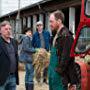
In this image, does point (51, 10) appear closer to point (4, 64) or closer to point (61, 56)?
point (4, 64)

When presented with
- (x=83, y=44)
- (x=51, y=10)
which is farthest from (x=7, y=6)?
(x=83, y=44)

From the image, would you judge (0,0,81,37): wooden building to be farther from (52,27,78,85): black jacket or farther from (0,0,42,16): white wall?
(0,0,42,16): white wall

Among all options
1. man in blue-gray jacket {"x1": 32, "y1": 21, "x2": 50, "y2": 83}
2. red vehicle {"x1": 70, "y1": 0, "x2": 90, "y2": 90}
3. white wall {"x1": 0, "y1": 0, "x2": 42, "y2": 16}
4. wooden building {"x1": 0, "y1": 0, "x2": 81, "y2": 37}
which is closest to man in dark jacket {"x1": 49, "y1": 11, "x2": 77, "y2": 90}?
red vehicle {"x1": 70, "y1": 0, "x2": 90, "y2": 90}

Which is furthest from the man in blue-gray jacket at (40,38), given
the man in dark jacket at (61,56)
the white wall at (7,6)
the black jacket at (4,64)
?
the white wall at (7,6)

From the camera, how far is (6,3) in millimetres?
67625

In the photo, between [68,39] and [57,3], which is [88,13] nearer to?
[68,39]

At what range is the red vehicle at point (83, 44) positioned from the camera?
7.29m

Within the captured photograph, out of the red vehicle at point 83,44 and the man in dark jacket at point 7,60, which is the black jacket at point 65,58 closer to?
the red vehicle at point 83,44

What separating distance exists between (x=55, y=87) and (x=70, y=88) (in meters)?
0.32

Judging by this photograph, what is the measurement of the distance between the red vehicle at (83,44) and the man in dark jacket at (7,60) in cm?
112


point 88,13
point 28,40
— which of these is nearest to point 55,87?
point 88,13

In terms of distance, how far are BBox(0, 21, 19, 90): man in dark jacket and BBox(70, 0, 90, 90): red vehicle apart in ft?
3.67

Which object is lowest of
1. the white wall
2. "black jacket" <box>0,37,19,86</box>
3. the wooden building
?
"black jacket" <box>0,37,19,86</box>

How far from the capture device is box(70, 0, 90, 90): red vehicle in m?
7.29
